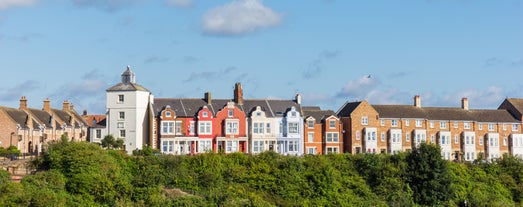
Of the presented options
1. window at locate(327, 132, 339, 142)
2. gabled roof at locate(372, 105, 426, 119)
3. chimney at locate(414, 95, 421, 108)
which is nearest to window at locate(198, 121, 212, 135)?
window at locate(327, 132, 339, 142)

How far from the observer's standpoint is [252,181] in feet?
168

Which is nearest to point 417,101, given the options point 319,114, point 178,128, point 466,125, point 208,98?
point 466,125

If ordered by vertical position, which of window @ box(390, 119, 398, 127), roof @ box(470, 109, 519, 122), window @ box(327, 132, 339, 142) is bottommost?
window @ box(327, 132, 339, 142)

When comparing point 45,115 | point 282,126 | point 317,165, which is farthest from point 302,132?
point 45,115

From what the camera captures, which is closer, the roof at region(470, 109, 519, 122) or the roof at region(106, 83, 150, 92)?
the roof at region(106, 83, 150, 92)

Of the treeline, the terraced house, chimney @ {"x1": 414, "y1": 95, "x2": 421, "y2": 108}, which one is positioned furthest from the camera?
chimney @ {"x1": 414, "y1": 95, "x2": 421, "y2": 108}

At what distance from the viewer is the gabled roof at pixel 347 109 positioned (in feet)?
225

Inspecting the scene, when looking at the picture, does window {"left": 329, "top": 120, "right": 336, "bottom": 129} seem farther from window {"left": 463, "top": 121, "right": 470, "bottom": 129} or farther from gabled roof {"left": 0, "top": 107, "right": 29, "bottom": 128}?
gabled roof {"left": 0, "top": 107, "right": 29, "bottom": 128}

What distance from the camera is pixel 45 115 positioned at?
69875 mm

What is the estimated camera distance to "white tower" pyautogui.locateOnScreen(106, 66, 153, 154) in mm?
62844

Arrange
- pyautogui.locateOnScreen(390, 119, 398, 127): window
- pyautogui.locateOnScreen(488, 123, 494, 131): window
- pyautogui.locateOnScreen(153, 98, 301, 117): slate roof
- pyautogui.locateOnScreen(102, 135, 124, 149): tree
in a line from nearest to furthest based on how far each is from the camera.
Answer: pyautogui.locateOnScreen(102, 135, 124, 149): tree
pyautogui.locateOnScreen(153, 98, 301, 117): slate roof
pyautogui.locateOnScreen(390, 119, 398, 127): window
pyautogui.locateOnScreen(488, 123, 494, 131): window

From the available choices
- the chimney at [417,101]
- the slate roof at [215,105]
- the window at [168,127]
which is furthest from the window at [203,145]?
the chimney at [417,101]

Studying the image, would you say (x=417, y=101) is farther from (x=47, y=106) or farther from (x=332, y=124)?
(x=47, y=106)

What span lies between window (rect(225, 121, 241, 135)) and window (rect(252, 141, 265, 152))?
1951 mm
